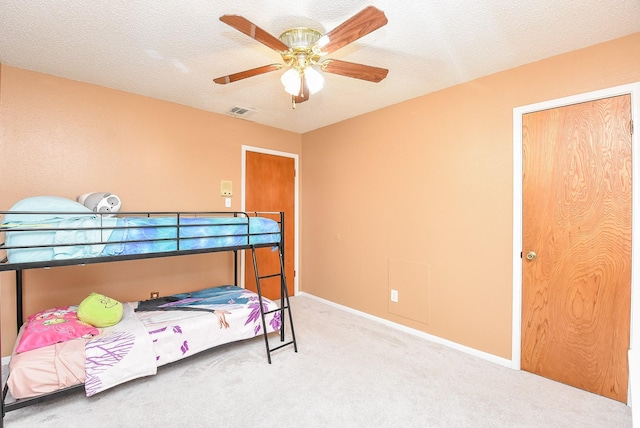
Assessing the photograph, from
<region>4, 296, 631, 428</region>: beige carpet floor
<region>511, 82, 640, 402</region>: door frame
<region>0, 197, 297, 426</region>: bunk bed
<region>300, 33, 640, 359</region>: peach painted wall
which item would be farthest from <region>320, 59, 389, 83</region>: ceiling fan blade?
<region>4, 296, 631, 428</region>: beige carpet floor

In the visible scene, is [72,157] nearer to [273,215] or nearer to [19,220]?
[19,220]

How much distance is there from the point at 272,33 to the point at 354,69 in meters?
0.60

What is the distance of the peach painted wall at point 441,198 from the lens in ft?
7.74

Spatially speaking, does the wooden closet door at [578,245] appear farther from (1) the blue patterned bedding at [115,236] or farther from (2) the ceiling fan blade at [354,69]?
(1) the blue patterned bedding at [115,236]

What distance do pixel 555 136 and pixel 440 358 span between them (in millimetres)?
1989

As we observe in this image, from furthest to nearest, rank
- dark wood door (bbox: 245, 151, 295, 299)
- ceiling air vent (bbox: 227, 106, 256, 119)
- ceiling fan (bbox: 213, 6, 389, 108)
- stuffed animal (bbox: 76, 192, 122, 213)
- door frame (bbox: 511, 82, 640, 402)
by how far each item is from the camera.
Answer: dark wood door (bbox: 245, 151, 295, 299) < ceiling air vent (bbox: 227, 106, 256, 119) < stuffed animal (bbox: 76, 192, 122, 213) < door frame (bbox: 511, 82, 640, 402) < ceiling fan (bbox: 213, 6, 389, 108)

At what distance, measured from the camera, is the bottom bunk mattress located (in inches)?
71.4

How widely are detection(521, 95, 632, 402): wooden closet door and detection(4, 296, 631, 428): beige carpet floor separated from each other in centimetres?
25

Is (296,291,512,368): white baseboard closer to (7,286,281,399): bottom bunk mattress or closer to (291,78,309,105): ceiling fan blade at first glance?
(7,286,281,399): bottom bunk mattress

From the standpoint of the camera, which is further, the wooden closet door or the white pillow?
the wooden closet door

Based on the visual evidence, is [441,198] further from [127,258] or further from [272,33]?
[127,258]

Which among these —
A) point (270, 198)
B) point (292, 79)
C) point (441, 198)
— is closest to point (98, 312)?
point (292, 79)

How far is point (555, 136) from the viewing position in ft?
7.29

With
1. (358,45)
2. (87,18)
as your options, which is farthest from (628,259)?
(87,18)
